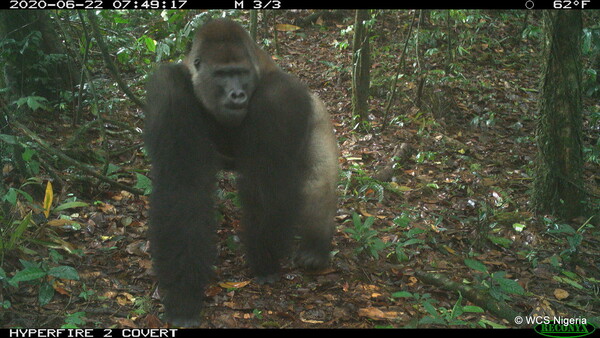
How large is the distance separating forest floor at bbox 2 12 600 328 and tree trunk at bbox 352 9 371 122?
0.92 feet

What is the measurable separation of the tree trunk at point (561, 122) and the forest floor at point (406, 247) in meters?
0.24

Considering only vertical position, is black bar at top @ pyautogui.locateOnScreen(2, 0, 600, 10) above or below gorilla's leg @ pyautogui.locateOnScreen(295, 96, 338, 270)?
above

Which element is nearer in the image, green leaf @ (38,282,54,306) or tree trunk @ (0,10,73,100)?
green leaf @ (38,282,54,306)

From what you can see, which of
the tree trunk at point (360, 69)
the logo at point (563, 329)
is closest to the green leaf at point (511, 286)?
the logo at point (563, 329)

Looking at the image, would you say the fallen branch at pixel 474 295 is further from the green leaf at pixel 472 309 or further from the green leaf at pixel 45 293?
the green leaf at pixel 45 293

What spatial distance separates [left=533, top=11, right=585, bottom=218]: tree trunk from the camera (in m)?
4.61

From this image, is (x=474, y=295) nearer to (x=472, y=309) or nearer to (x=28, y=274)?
(x=472, y=309)

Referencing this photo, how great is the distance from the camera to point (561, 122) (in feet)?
15.5

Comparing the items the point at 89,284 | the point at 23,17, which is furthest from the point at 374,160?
the point at 23,17

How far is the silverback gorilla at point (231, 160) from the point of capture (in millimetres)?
3400

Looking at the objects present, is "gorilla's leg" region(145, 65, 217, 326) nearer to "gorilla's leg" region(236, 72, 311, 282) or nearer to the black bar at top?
"gorilla's leg" region(236, 72, 311, 282)

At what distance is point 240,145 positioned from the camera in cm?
383

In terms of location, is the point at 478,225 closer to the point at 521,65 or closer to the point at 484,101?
the point at 484,101

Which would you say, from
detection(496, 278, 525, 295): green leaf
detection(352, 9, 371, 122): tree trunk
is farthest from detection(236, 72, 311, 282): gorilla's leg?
detection(352, 9, 371, 122): tree trunk
